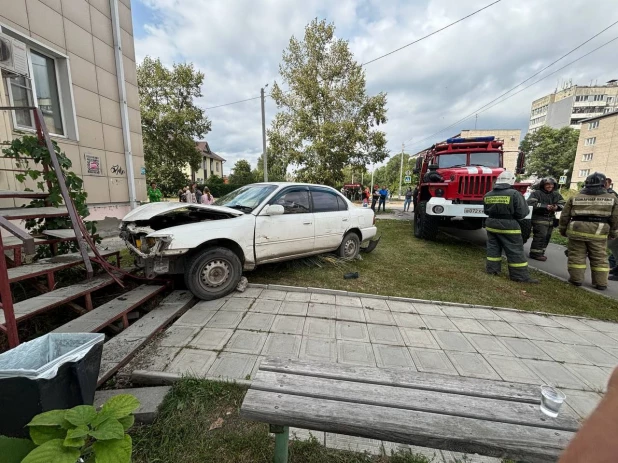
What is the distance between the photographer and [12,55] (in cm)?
426

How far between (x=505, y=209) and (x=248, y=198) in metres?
4.59

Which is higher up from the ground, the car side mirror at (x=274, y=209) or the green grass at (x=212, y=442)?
the car side mirror at (x=274, y=209)

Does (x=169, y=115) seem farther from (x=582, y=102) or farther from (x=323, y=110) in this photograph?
(x=582, y=102)

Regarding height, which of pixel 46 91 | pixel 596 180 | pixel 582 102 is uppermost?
pixel 582 102

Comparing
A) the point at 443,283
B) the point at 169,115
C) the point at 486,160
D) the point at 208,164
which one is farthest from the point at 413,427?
the point at 208,164

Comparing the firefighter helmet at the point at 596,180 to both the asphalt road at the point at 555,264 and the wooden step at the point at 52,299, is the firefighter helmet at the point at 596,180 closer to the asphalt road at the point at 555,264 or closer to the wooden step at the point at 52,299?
the asphalt road at the point at 555,264

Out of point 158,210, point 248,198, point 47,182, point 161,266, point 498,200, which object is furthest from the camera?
point 498,200

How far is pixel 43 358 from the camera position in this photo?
70.5 inches

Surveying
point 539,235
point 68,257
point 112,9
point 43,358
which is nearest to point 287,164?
point 112,9

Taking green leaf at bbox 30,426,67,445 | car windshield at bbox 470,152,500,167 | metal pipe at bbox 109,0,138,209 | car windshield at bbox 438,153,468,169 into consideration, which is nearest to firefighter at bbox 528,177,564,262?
car windshield at bbox 470,152,500,167

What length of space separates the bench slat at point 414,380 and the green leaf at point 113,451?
0.70 metres

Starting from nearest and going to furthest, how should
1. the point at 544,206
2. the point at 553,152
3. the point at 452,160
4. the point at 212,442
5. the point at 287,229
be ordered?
the point at 212,442 < the point at 287,229 < the point at 544,206 < the point at 452,160 < the point at 553,152

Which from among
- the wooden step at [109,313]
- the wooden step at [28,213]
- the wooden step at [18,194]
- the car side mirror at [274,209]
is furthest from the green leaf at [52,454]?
the car side mirror at [274,209]

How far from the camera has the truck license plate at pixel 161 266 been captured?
3.29 m
